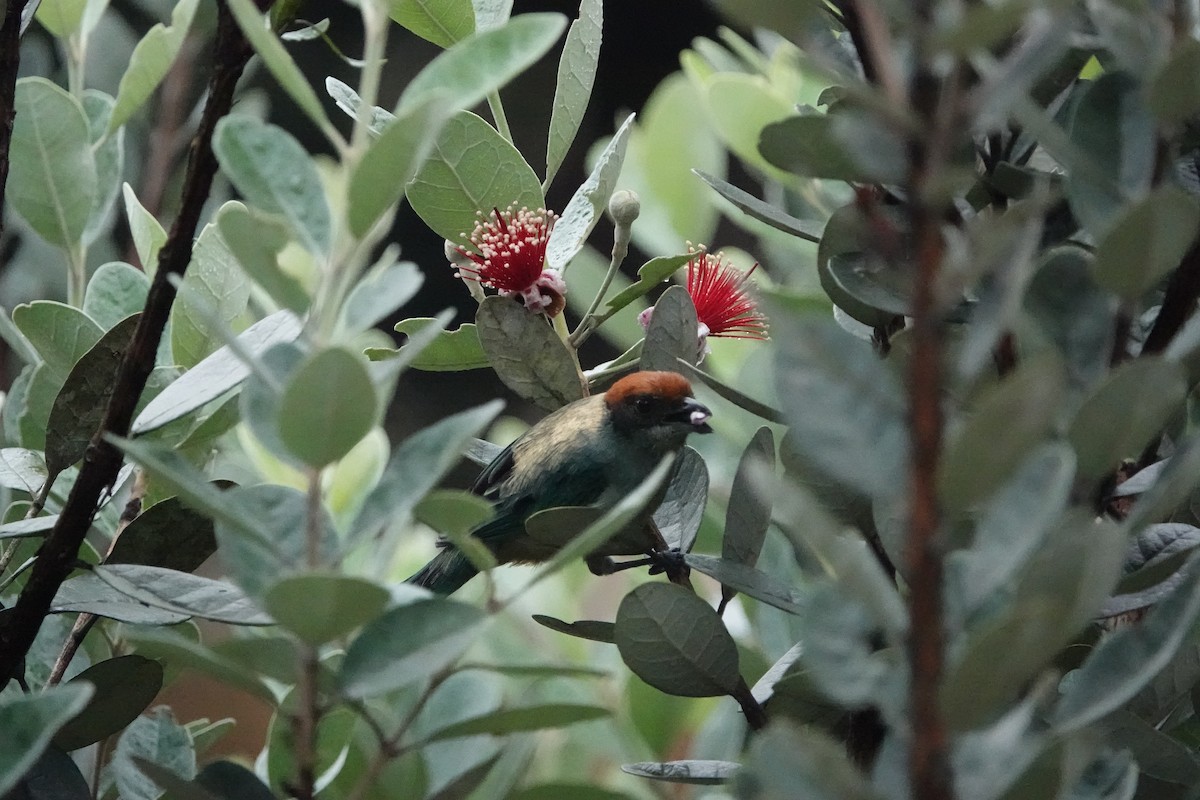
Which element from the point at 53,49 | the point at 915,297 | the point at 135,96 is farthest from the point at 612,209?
the point at 53,49

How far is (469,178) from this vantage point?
0.66 meters

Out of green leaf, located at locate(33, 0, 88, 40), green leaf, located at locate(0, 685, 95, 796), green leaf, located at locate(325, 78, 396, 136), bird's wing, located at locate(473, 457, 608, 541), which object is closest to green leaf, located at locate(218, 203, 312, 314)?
green leaf, located at locate(0, 685, 95, 796)

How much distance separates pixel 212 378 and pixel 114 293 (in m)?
0.26

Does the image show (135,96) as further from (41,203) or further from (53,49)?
(53,49)

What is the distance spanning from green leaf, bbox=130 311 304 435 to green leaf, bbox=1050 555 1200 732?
0.32m

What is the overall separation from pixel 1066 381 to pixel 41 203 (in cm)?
56

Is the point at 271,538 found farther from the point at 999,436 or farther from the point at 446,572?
the point at 446,572

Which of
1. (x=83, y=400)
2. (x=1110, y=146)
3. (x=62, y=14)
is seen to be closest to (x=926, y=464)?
(x=1110, y=146)

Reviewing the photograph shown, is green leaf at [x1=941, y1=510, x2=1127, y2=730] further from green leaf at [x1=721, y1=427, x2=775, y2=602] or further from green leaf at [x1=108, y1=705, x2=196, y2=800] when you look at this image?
green leaf at [x1=108, y1=705, x2=196, y2=800]

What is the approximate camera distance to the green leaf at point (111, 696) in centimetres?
56

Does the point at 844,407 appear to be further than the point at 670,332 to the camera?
No

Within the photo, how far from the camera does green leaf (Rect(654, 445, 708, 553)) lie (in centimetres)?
65

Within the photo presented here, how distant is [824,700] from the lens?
56 cm

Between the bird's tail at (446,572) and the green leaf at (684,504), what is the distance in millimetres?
276
